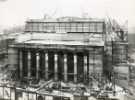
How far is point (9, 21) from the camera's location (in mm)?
3305

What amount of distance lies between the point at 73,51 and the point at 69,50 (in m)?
0.06

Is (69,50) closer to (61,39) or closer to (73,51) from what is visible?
(73,51)

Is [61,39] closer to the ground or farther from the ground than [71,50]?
farther from the ground

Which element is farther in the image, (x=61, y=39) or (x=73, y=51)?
(x=61, y=39)

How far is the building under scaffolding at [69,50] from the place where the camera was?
2750mm

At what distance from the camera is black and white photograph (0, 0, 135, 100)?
2.70 metres

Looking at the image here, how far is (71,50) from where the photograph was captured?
281 cm

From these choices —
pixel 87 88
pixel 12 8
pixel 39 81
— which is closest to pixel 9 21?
pixel 12 8

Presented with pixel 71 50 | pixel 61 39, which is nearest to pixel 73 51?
pixel 71 50

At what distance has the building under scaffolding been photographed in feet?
9.02

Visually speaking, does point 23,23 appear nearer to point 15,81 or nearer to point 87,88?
point 15,81

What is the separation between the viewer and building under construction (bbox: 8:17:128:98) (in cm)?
275

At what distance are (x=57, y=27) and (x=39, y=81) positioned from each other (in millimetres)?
852

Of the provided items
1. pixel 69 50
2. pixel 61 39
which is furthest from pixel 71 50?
pixel 61 39
